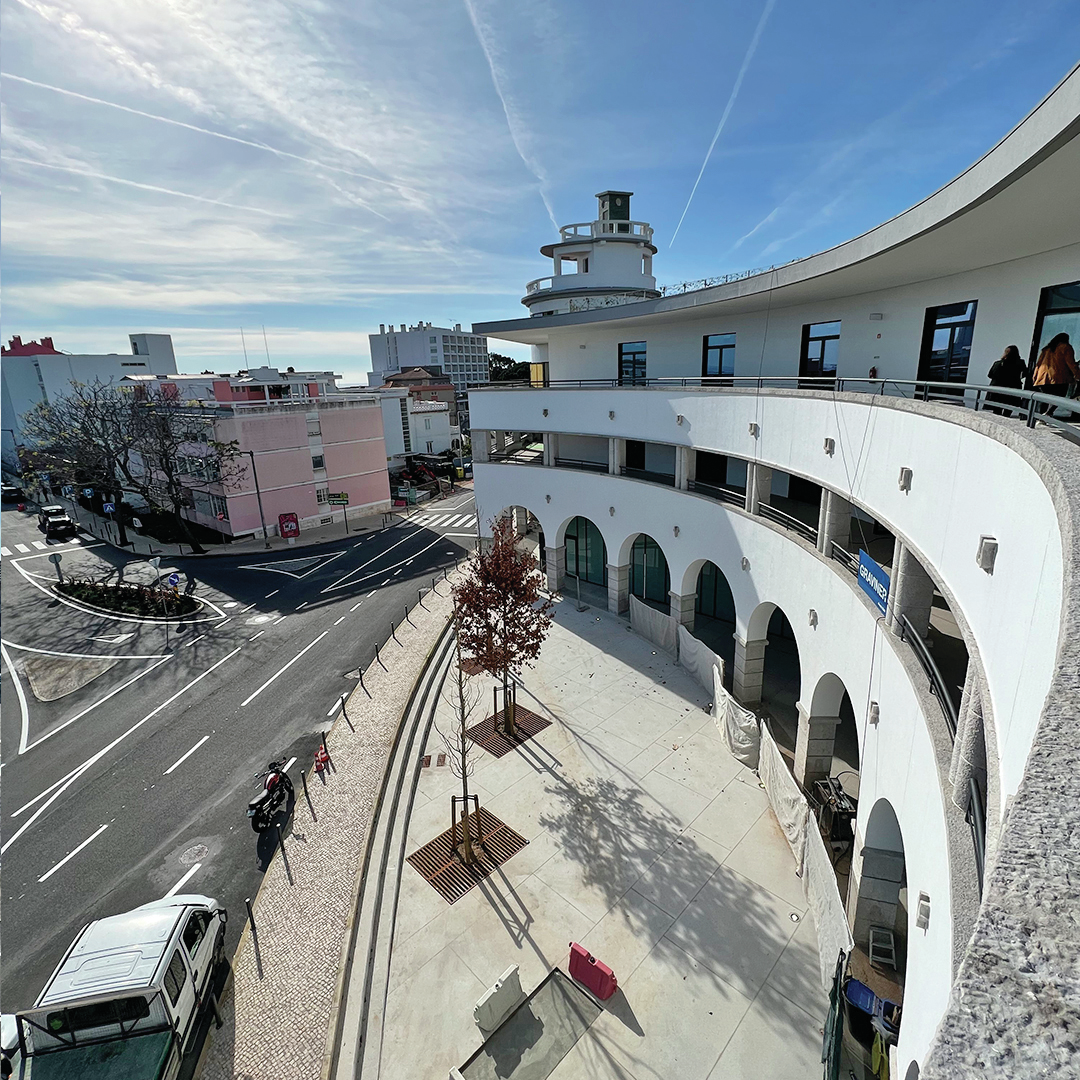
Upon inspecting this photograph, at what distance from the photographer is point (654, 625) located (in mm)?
22250

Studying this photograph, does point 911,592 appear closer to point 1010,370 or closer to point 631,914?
point 1010,370

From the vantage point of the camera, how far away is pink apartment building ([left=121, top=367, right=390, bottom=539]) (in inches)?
1470

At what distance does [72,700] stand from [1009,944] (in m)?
25.9

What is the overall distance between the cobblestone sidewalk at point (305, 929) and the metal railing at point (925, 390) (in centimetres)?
1307

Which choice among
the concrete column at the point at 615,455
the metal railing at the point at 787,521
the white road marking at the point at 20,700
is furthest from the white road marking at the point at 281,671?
the metal railing at the point at 787,521

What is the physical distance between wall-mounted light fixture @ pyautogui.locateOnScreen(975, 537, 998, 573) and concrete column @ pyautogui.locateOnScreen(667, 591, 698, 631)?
14.5 m

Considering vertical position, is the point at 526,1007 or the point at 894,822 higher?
the point at 894,822

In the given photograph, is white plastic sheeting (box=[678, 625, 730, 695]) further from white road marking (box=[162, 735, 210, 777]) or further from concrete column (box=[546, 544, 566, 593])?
white road marking (box=[162, 735, 210, 777])

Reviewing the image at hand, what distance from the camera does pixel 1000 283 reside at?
12.1 m

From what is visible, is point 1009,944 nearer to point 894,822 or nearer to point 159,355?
point 894,822

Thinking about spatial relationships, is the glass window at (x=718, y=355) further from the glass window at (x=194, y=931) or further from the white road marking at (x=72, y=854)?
the white road marking at (x=72, y=854)

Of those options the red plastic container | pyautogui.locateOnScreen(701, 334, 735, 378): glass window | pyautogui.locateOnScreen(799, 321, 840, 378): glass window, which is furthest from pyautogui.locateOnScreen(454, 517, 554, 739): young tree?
pyautogui.locateOnScreen(799, 321, 840, 378): glass window

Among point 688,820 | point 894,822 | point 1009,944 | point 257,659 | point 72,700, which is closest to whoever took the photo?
point 1009,944

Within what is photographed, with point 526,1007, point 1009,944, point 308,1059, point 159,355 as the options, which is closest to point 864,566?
point 526,1007
